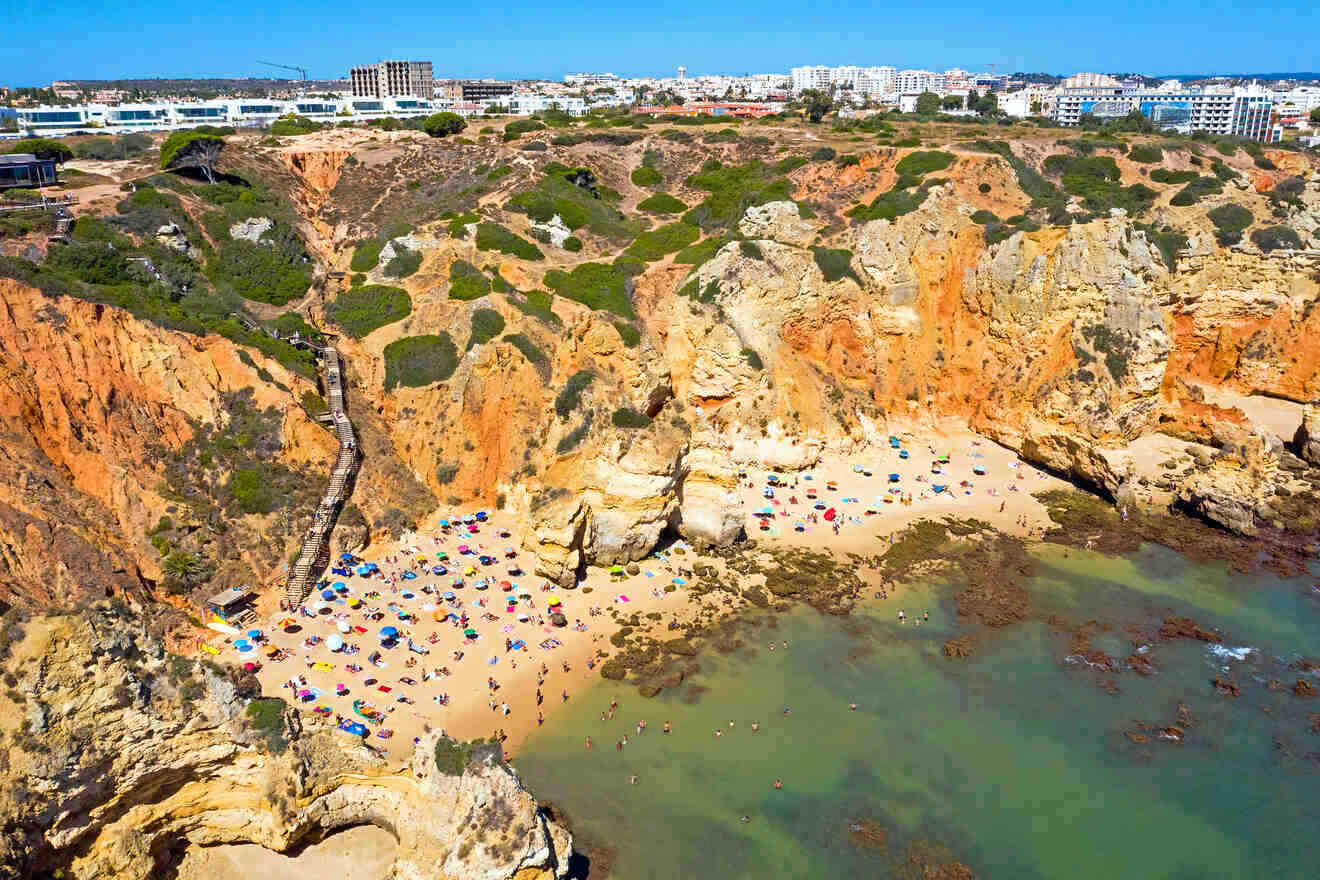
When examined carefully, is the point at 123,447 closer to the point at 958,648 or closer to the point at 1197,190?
the point at 958,648

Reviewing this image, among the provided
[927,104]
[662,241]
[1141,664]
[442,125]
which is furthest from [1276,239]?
[927,104]

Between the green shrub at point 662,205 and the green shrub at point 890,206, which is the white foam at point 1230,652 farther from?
the green shrub at point 662,205

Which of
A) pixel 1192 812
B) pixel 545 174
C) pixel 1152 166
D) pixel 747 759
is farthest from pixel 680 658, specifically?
pixel 1152 166

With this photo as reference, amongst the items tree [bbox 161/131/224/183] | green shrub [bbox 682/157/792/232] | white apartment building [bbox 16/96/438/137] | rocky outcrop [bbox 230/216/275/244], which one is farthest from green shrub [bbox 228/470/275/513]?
white apartment building [bbox 16/96/438/137]

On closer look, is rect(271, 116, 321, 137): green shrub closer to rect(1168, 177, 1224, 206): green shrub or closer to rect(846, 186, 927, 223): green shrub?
rect(846, 186, 927, 223): green shrub

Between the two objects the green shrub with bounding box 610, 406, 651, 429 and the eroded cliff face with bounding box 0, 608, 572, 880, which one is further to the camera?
the green shrub with bounding box 610, 406, 651, 429

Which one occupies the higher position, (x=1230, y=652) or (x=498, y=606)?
(x=498, y=606)
